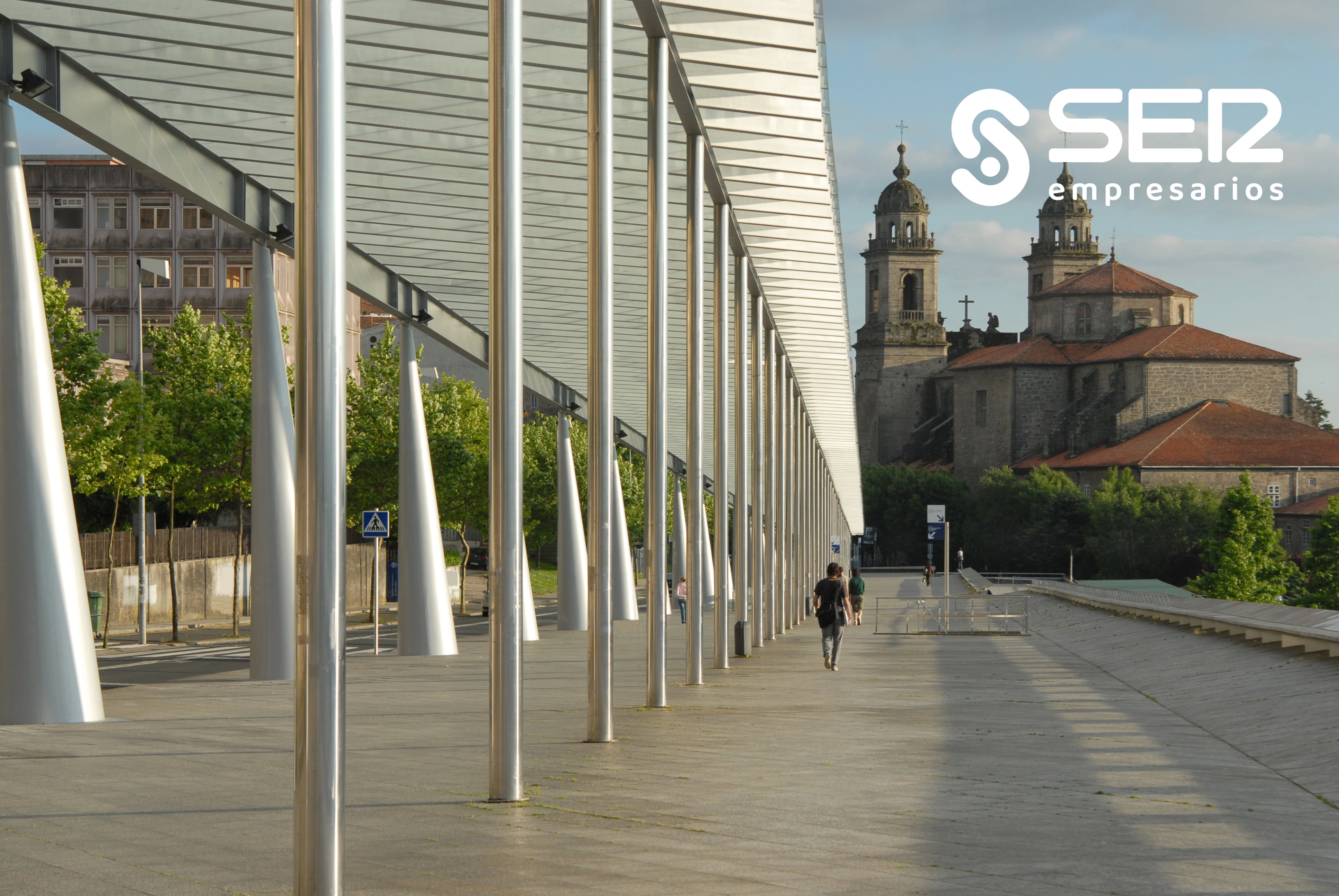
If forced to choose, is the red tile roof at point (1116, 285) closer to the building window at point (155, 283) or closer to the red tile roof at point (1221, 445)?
the red tile roof at point (1221, 445)

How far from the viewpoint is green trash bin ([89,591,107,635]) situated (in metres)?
29.6

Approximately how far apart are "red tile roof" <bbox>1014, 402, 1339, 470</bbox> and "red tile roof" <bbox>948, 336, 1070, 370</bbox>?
11765 mm

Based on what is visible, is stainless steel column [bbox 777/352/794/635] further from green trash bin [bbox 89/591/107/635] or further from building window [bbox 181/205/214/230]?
building window [bbox 181/205/214/230]

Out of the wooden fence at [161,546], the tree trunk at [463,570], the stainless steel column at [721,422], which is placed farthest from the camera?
the tree trunk at [463,570]

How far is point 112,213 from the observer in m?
68.0

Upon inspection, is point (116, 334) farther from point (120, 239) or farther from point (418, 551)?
point (418, 551)

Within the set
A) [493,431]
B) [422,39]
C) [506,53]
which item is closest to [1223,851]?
[493,431]

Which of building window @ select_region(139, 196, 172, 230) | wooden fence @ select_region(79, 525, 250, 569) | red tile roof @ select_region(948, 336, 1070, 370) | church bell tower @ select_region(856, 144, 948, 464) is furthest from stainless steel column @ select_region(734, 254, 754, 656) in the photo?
church bell tower @ select_region(856, 144, 948, 464)

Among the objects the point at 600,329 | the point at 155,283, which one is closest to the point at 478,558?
the point at 155,283

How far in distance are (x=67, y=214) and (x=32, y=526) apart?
61919 millimetres

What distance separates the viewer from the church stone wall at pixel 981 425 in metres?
125

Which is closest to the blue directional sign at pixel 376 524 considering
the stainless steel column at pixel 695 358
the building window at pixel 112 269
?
the stainless steel column at pixel 695 358

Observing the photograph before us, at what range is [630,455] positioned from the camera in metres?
73.1

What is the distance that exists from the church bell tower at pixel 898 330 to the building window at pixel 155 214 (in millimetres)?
79468
